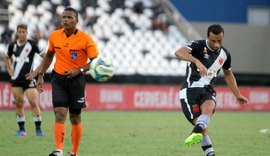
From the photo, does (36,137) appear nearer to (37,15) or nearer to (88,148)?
(88,148)

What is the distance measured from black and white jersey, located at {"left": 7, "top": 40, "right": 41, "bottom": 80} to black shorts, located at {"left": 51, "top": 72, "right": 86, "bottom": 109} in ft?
15.7

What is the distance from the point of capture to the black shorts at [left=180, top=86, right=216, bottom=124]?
10305mm

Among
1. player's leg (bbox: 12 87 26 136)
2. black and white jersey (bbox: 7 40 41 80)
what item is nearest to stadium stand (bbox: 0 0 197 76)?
black and white jersey (bbox: 7 40 41 80)

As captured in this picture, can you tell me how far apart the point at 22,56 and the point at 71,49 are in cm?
518

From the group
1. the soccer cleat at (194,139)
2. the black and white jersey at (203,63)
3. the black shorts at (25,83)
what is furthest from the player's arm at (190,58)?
the black shorts at (25,83)

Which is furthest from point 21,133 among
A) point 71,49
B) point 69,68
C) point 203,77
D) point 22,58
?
point 203,77

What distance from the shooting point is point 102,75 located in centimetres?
1055

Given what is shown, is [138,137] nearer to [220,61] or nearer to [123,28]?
[220,61]

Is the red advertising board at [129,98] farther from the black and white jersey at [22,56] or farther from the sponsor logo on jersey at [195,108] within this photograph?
the sponsor logo on jersey at [195,108]

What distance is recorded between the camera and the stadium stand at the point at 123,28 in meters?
29.8

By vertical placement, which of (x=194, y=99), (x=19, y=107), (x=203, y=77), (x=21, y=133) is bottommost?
(x=21, y=133)

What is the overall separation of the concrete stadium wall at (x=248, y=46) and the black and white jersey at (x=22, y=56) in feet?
67.6

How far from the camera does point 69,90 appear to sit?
36.5 feet

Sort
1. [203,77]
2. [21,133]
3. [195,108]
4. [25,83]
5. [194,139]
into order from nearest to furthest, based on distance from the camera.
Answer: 1. [194,139]
2. [195,108]
3. [203,77]
4. [21,133]
5. [25,83]
